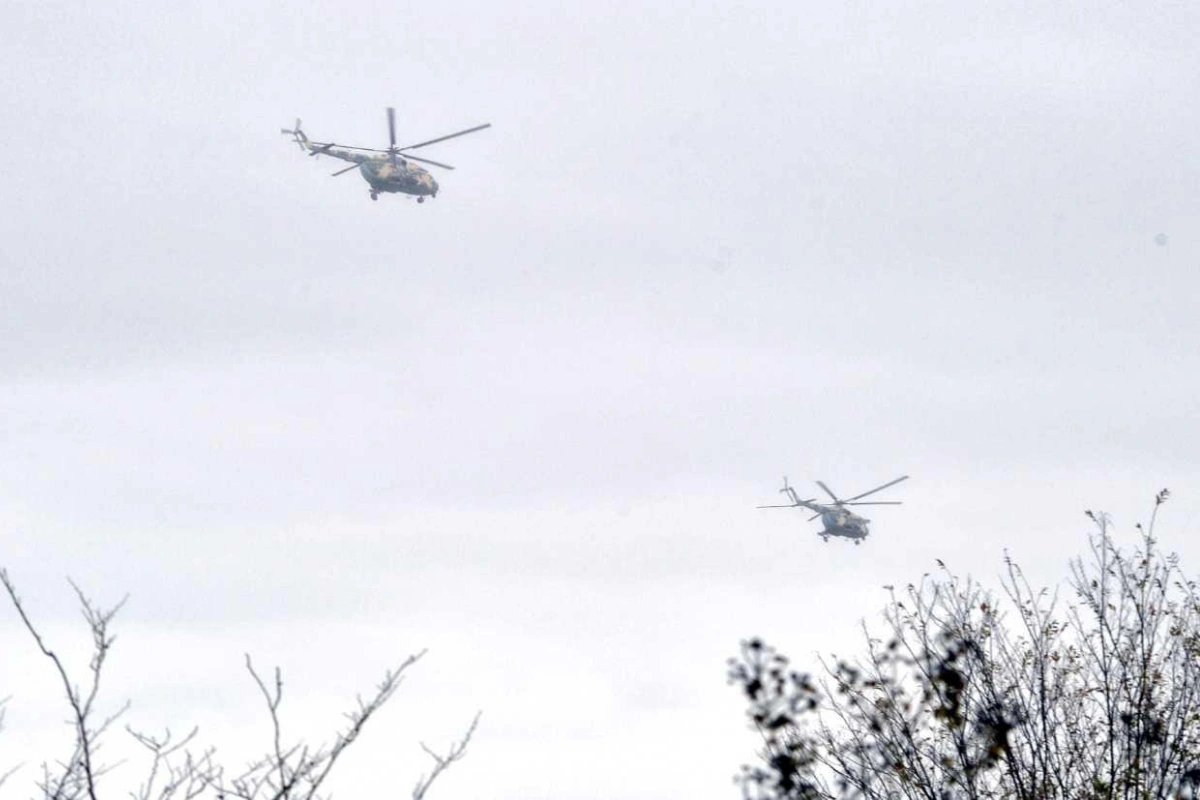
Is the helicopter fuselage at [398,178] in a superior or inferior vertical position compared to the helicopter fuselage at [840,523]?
superior

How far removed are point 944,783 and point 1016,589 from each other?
5.17m

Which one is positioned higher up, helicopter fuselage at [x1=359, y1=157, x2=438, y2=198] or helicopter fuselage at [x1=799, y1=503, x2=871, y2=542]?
helicopter fuselage at [x1=359, y1=157, x2=438, y2=198]

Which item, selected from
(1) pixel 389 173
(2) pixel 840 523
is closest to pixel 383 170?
(1) pixel 389 173

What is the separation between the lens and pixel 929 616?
23641 mm

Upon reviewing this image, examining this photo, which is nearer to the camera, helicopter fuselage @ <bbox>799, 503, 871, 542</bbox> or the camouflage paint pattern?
the camouflage paint pattern

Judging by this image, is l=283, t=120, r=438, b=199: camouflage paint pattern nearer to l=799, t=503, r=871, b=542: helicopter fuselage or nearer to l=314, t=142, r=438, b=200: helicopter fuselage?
l=314, t=142, r=438, b=200: helicopter fuselage

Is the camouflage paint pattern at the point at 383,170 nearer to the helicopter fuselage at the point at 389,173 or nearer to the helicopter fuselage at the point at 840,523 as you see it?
Result: the helicopter fuselage at the point at 389,173

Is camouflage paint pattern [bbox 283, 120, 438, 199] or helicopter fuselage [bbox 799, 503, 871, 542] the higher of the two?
camouflage paint pattern [bbox 283, 120, 438, 199]

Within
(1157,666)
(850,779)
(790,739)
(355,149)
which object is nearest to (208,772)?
(790,739)

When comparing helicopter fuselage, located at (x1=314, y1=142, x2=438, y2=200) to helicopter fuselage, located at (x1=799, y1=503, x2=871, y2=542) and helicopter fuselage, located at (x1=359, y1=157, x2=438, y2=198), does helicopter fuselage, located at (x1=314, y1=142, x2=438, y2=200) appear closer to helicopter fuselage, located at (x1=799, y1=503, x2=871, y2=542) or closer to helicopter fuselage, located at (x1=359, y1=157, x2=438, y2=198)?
helicopter fuselage, located at (x1=359, y1=157, x2=438, y2=198)

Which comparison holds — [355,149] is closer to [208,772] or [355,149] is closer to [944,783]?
[944,783]

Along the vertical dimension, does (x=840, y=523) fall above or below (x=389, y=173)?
below

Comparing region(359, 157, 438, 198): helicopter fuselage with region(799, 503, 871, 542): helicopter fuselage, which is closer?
region(359, 157, 438, 198): helicopter fuselage

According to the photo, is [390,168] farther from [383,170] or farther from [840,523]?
[840,523]
